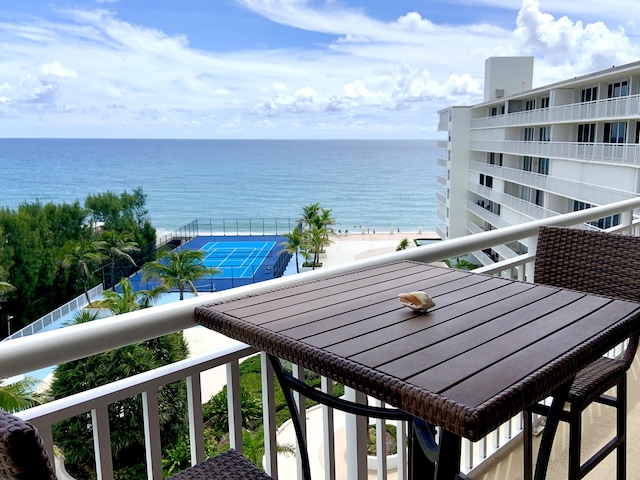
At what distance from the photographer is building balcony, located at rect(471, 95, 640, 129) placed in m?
17.2

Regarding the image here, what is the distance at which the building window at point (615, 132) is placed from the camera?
60.7 ft

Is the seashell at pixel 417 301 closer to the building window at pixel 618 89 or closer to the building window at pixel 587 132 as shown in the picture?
the building window at pixel 618 89

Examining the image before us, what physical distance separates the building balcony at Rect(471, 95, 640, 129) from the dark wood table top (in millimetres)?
18048

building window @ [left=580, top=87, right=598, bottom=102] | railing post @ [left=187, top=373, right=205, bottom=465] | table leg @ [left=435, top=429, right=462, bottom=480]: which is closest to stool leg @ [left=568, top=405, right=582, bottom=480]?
table leg @ [left=435, top=429, right=462, bottom=480]

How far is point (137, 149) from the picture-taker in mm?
96375

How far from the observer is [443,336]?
116cm

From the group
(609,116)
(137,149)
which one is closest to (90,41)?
(137,149)

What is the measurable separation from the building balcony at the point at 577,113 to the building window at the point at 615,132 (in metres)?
0.51

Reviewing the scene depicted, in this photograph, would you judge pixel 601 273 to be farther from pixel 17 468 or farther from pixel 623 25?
pixel 623 25

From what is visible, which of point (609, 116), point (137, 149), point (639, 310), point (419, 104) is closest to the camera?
point (639, 310)

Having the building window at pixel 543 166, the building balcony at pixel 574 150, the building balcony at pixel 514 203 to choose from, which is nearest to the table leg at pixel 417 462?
the building balcony at pixel 574 150

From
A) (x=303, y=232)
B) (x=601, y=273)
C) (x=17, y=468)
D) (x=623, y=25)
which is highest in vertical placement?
(x=623, y=25)

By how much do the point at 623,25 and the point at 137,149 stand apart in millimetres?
73691

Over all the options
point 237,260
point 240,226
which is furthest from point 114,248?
point 240,226
